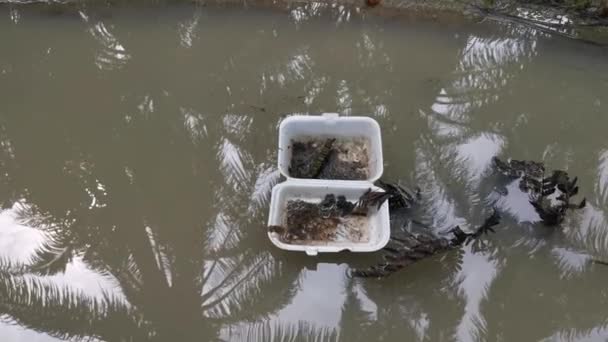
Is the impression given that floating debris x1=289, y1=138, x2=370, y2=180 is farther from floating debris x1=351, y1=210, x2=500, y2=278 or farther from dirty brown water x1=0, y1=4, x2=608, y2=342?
floating debris x1=351, y1=210, x2=500, y2=278

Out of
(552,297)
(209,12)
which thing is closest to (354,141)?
(552,297)

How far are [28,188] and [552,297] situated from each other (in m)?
3.51

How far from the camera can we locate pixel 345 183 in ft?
10.1

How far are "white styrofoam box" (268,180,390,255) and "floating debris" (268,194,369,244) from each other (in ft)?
0.12

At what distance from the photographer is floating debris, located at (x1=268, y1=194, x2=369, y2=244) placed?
301 centimetres

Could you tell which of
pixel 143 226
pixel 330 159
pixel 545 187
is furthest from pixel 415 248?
pixel 143 226

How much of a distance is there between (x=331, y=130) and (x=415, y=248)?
1.06m

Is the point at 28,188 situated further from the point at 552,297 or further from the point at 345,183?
the point at 552,297

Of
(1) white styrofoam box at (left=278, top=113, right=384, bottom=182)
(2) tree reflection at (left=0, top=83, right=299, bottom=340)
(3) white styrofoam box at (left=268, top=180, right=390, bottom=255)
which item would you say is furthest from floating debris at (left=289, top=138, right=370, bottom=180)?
(2) tree reflection at (left=0, top=83, right=299, bottom=340)

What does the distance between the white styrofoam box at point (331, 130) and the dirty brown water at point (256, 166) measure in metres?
0.20

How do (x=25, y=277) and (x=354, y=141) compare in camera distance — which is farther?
(x=354, y=141)

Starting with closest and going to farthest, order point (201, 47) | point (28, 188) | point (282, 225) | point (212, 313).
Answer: point (212, 313) → point (282, 225) → point (28, 188) → point (201, 47)

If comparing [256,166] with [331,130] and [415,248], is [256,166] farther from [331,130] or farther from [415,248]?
[415,248]

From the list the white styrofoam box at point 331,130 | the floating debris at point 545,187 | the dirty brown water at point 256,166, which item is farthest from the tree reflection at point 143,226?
the floating debris at point 545,187
